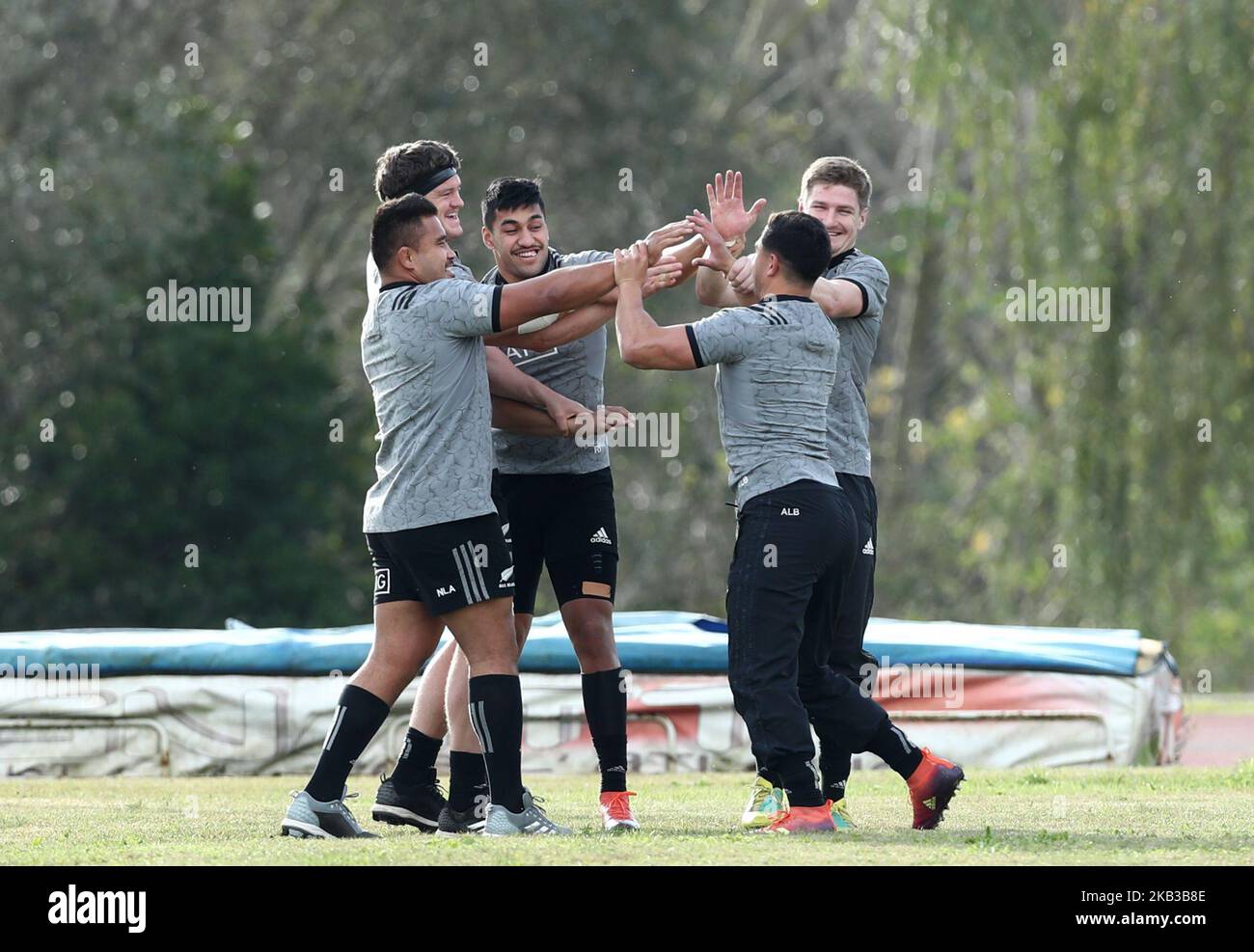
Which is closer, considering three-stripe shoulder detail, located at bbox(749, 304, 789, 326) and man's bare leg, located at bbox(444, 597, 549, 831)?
man's bare leg, located at bbox(444, 597, 549, 831)

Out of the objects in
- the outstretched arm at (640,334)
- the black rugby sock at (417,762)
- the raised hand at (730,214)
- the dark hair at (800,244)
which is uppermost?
the raised hand at (730,214)

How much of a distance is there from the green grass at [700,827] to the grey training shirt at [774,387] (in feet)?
4.28

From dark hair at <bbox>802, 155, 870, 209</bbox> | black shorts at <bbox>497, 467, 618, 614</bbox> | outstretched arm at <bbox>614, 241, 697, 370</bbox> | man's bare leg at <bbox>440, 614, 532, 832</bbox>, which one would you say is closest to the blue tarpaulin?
man's bare leg at <bbox>440, 614, 532, 832</bbox>

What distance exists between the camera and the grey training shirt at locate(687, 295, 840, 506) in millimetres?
6758

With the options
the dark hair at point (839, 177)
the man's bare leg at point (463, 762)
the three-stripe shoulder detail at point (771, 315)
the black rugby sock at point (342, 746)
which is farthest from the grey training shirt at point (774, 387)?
the black rugby sock at point (342, 746)

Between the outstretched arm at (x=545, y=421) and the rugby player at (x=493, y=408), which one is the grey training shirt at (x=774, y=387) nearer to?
the outstretched arm at (x=545, y=421)

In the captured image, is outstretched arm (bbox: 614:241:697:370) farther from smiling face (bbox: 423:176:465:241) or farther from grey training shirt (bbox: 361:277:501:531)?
smiling face (bbox: 423:176:465:241)

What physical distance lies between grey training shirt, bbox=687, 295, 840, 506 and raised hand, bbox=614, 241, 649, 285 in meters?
0.28

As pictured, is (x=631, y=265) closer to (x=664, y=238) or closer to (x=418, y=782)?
(x=664, y=238)

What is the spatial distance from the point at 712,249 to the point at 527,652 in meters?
4.39

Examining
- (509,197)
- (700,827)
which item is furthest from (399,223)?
(700,827)

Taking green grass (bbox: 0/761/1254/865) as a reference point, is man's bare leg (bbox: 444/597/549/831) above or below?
above

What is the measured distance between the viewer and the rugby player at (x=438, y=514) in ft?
21.8
